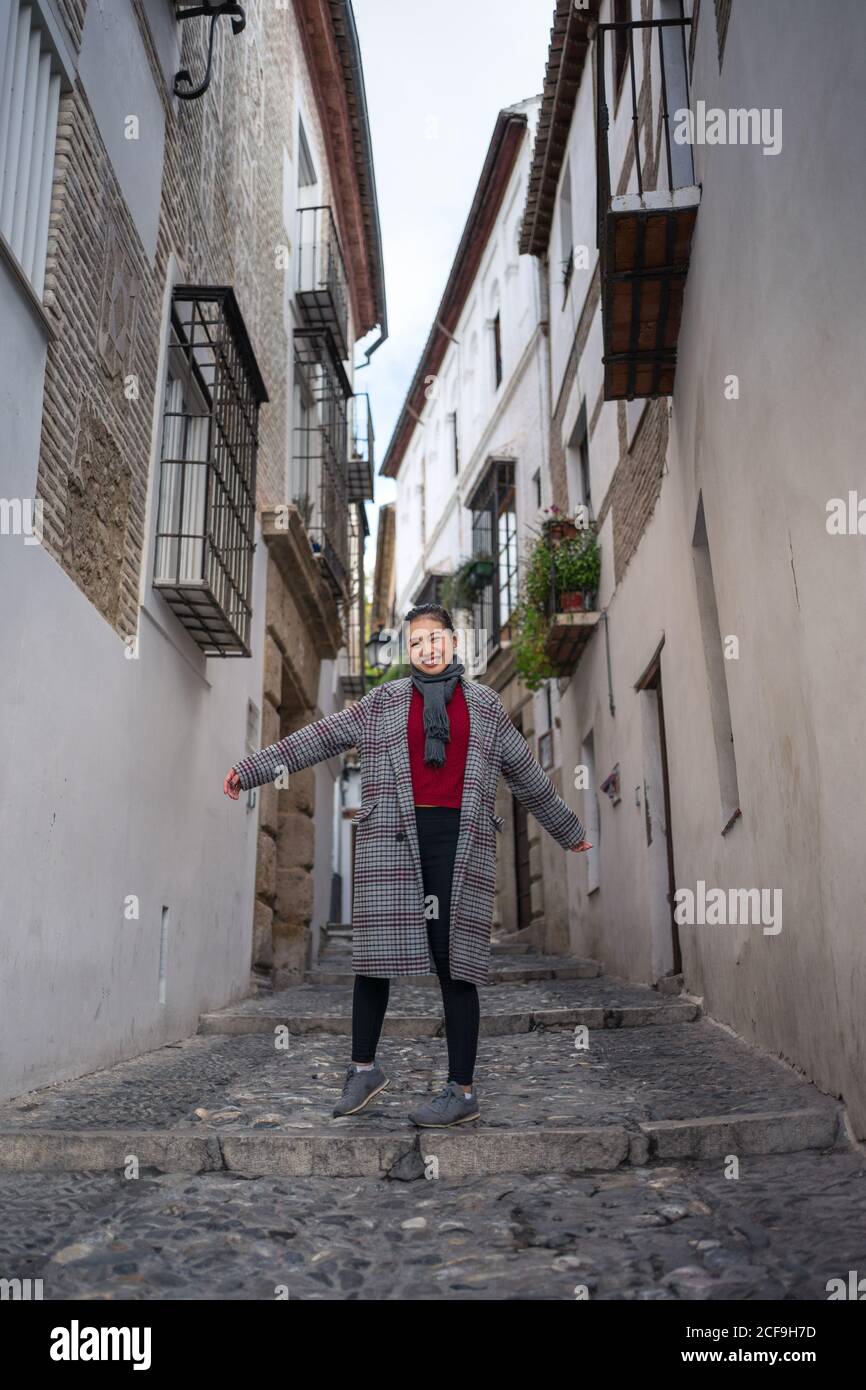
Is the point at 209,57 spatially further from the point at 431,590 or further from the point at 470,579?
the point at 431,590

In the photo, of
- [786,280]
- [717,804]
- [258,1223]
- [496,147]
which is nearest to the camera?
[258,1223]

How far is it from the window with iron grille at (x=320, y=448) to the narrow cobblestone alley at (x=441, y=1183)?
24.2 feet

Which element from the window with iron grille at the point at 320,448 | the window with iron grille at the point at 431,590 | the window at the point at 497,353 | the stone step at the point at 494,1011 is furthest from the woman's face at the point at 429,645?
the window with iron grille at the point at 431,590

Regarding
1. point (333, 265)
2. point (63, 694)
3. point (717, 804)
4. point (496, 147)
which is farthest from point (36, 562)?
point (496, 147)

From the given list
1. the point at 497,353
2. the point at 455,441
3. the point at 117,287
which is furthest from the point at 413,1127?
the point at 455,441

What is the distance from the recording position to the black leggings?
393 centimetres

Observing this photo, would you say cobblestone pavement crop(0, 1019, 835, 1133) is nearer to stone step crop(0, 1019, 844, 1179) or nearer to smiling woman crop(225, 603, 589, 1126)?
stone step crop(0, 1019, 844, 1179)

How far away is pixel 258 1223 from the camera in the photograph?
2.96m

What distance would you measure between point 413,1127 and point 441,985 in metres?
0.44

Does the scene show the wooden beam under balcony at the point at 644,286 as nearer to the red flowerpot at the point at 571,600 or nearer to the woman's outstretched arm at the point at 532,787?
the woman's outstretched arm at the point at 532,787

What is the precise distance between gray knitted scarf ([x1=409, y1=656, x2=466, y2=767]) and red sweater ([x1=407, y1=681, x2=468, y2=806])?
3cm
